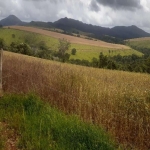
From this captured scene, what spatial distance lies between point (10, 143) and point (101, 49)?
466 ft

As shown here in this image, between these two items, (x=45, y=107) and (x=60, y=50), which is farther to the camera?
(x=60, y=50)

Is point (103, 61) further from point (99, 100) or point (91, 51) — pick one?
point (91, 51)

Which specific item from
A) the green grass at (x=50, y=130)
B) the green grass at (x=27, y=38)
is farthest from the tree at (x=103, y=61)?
the green grass at (x=27, y=38)

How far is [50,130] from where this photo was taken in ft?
18.4

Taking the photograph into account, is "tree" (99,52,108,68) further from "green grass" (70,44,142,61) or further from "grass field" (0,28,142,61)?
"grass field" (0,28,142,61)

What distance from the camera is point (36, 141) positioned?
5.16 m

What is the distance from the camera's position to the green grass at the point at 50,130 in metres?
4.87

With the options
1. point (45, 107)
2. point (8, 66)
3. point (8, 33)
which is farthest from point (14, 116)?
point (8, 33)

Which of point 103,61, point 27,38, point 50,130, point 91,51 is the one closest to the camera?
point 50,130

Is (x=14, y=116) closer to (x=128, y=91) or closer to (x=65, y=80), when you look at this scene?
(x=65, y=80)

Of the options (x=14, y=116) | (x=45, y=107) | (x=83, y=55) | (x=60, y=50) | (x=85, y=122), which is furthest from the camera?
(x=83, y=55)

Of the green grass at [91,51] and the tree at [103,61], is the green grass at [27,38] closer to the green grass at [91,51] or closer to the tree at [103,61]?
the green grass at [91,51]

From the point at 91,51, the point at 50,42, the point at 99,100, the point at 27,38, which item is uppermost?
the point at 27,38

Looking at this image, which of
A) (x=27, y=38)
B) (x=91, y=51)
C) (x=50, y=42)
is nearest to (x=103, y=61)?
(x=91, y=51)
